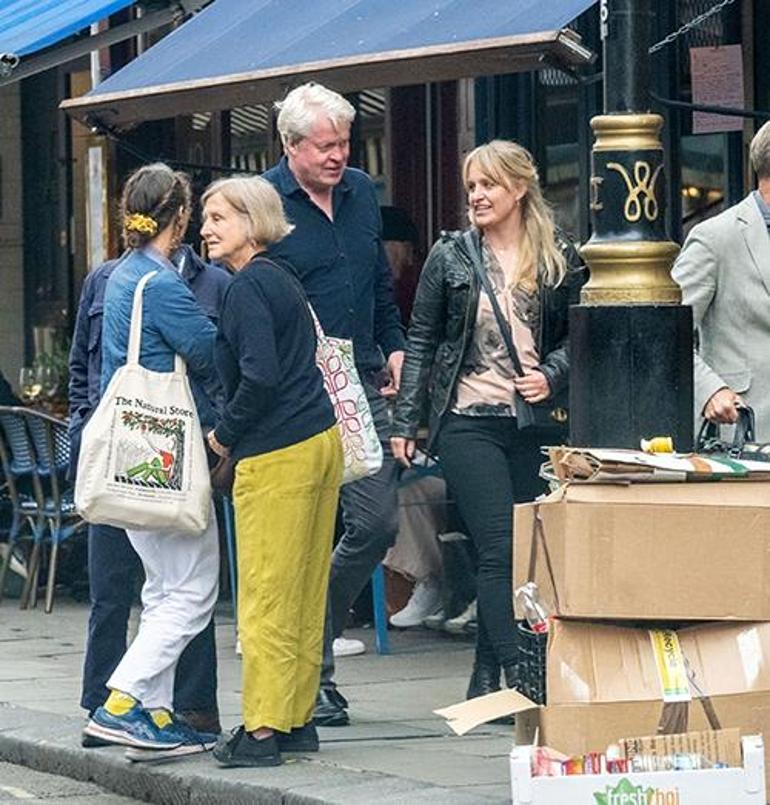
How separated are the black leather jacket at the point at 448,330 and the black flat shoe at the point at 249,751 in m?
1.27

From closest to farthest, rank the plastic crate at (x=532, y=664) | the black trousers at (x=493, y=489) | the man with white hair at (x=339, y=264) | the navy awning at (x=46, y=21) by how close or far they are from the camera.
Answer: the plastic crate at (x=532, y=664), the black trousers at (x=493, y=489), the man with white hair at (x=339, y=264), the navy awning at (x=46, y=21)

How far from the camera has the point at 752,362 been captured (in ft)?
24.0

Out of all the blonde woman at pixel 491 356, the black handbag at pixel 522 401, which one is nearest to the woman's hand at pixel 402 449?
the blonde woman at pixel 491 356

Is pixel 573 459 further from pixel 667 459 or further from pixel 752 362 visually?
pixel 752 362

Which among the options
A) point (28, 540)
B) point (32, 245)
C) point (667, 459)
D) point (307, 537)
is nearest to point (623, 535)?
point (667, 459)

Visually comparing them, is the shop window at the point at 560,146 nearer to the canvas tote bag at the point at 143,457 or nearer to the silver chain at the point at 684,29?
the silver chain at the point at 684,29

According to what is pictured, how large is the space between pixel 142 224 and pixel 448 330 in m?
1.06

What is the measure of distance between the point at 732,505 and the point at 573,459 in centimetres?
39

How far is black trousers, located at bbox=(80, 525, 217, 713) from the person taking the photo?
7.84 m

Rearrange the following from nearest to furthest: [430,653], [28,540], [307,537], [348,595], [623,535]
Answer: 1. [623,535]
2. [307,537]
3. [348,595]
4. [430,653]
5. [28,540]

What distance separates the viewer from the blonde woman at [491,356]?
7840 mm

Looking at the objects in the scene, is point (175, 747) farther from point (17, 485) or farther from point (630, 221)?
point (17, 485)

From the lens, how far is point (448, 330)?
26.4 ft

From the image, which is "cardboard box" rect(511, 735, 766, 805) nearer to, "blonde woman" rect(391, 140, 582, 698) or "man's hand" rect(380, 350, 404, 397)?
"blonde woman" rect(391, 140, 582, 698)
